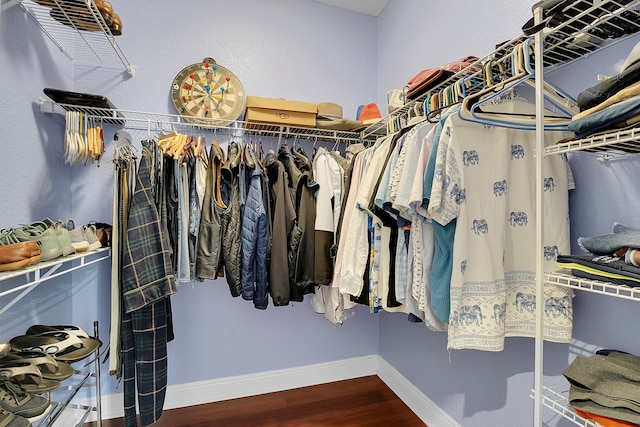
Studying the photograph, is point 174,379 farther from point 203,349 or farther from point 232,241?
point 232,241

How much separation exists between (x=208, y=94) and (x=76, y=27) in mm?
714

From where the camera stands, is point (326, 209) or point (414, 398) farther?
point (414, 398)

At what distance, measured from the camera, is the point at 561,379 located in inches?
46.2

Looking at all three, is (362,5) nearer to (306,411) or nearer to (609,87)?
(609,87)

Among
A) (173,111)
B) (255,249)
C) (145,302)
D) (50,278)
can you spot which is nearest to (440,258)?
(255,249)

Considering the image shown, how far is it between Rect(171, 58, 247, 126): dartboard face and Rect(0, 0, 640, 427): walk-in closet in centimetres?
1

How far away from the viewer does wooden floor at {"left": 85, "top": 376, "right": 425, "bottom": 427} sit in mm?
1872

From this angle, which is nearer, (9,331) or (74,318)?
(9,331)

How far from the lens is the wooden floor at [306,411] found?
73.7 inches

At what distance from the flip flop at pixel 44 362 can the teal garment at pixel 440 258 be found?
4.45 feet

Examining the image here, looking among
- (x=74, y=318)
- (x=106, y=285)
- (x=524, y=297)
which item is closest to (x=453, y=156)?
(x=524, y=297)

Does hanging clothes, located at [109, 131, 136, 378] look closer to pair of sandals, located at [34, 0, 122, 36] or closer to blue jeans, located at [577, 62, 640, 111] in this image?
pair of sandals, located at [34, 0, 122, 36]

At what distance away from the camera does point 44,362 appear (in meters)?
1.07

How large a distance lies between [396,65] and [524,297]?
1.82 meters
